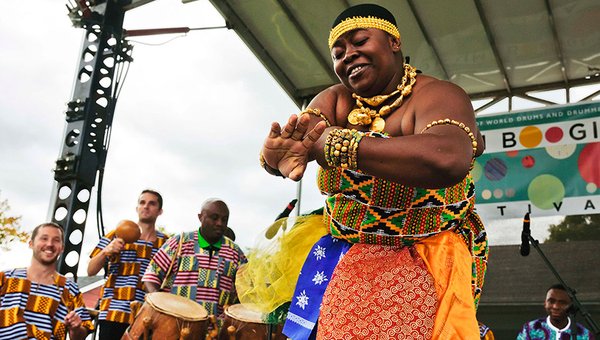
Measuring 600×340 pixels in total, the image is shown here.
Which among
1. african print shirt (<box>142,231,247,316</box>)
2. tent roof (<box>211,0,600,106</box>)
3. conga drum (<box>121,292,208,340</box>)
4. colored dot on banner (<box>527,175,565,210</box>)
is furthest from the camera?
colored dot on banner (<box>527,175,565,210</box>)

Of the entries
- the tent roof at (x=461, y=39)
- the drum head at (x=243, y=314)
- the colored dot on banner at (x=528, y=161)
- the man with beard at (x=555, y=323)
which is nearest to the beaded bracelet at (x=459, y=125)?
the drum head at (x=243, y=314)

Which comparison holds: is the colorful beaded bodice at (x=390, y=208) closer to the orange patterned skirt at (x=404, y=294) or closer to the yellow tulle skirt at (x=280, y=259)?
the orange patterned skirt at (x=404, y=294)

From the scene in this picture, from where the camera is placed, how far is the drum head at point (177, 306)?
4.38 metres

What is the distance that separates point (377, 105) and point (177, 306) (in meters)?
3.08

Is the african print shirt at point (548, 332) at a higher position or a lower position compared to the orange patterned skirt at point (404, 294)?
lower

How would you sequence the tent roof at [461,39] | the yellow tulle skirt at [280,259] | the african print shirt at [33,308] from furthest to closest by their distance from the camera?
the tent roof at [461,39] < the african print shirt at [33,308] < the yellow tulle skirt at [280,259]

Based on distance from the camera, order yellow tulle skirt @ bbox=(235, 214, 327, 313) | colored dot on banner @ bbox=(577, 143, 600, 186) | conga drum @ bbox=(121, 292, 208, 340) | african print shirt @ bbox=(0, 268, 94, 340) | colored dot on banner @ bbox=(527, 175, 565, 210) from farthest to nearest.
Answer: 1. colored dot on banner @ bbox=(527, 175, 565, 210)
2. colored dot on banner @ bbox=(577, 143, 600, 186)
3. african print shirt @ bbox=(0, 268, 94, 340)
4. conga drum @ bbox=(121, 292, 208, 340)
5. yellow tulle skirt @ bbox=(235, 214, 327, 313)

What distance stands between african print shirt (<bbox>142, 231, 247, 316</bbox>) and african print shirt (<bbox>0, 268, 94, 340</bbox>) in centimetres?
63

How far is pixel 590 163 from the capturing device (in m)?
6.01

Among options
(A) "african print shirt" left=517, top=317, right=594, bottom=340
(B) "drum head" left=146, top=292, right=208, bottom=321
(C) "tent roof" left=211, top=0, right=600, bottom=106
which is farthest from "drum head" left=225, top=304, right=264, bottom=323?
(A) "african print shirt" left=517, top=317, right=594, bottom=340

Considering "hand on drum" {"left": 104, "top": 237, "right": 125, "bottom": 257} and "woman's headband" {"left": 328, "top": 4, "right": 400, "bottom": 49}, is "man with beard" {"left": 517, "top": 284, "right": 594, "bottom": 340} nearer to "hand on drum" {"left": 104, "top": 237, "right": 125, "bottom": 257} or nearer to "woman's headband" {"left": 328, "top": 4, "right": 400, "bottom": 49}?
"hand on drum" {"left": 104, "top": 237, "right": 125, "bottom": 257}

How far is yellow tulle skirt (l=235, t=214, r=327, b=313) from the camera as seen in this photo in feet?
6.90

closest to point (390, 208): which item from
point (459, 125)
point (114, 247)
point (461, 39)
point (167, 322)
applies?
point (459, 125)

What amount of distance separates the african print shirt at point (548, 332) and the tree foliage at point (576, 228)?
4.52 feet
